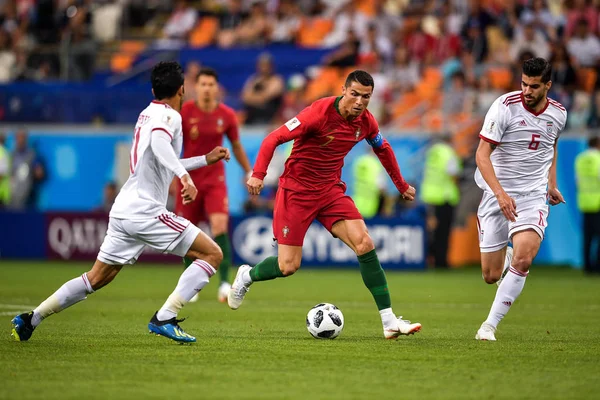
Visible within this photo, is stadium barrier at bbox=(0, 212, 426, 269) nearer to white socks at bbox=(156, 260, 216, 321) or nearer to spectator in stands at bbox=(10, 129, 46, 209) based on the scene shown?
spectator in stands at bbox=(10, 129, 46, 209)

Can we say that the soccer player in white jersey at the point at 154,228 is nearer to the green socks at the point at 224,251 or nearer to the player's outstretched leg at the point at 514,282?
the player's outstretched leg at the point at 514,282

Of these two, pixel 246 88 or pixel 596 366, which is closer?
pixel 596 366

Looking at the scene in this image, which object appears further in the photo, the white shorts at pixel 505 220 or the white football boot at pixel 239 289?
the white football boot at pixel 239 289

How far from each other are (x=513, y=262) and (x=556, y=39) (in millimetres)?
14327

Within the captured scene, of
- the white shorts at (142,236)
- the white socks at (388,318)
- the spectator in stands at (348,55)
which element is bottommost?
the white socks at (388,318)

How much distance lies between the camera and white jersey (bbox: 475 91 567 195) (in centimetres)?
986

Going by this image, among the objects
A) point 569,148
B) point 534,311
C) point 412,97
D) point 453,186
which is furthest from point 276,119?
point 534,311

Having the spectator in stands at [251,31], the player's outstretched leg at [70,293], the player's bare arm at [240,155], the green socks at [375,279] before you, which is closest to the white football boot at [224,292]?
the player's bare arm at [240,155]

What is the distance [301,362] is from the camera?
8078mm

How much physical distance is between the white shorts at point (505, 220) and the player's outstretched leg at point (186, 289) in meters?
2.80

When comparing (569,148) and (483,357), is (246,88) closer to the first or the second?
(569,148)

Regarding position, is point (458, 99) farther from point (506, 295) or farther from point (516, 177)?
point (506, 295)

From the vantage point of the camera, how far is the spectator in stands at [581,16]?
23094 millimetres

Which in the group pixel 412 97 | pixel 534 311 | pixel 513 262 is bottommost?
pixel 534 311
